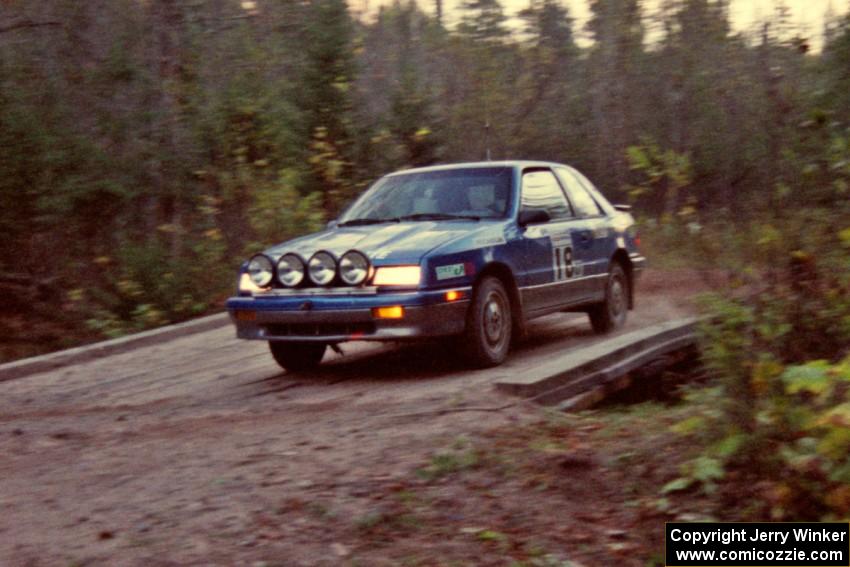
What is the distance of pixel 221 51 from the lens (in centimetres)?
1811

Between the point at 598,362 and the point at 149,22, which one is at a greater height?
the point at 149,22

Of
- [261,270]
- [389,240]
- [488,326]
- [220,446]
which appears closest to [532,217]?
[488,326]

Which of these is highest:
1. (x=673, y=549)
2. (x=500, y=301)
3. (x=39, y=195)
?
(x=39, y=195)

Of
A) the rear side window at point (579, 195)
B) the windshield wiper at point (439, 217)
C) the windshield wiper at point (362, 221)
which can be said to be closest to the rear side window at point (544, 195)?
the rear side window at point (579, 195)

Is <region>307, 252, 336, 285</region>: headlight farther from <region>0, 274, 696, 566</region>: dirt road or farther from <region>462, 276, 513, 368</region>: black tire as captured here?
<region>462, 276, 513, 368</region>: black tire

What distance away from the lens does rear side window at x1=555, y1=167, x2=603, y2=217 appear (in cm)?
1023

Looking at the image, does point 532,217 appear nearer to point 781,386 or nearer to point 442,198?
point 442,198

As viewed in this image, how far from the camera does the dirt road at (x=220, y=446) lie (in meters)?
4.77

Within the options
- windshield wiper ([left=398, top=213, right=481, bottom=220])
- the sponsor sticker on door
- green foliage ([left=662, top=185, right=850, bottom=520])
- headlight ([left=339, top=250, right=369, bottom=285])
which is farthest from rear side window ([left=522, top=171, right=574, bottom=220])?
→ green foliage ([left=662, top=185, right=850, bottom=520])

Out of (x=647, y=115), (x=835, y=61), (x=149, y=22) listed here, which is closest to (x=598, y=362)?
(x=835, y=61)

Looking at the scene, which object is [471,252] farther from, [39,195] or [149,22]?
[149,22]

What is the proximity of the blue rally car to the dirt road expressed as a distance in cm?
40

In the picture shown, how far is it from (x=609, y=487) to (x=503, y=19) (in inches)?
925

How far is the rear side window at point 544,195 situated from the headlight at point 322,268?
6.25 feet
